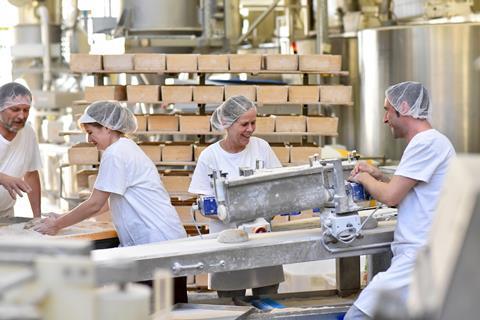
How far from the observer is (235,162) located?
5172 mm

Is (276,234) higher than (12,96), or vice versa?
(12,96)

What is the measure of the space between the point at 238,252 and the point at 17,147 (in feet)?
6.78

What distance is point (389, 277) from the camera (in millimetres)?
4156

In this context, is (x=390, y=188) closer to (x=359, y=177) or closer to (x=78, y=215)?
(x=359, y=177)

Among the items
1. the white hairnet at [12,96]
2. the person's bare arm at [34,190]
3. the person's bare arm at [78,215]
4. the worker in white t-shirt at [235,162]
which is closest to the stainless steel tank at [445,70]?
the worker in white t-shirt at [235,162]

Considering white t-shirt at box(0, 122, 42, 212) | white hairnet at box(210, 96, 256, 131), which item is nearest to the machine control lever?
white hairnet at box(210, 96, 256, 131)

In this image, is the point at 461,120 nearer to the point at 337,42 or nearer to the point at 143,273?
the point at 337,42

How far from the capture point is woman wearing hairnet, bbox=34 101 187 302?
4.74m

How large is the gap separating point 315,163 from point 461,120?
459 cm

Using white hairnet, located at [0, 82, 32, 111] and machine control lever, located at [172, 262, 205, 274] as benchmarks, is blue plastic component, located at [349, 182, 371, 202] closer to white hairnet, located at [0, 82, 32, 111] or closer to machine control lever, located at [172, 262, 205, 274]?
machine control lever, located at [172, 262, 205, 274]

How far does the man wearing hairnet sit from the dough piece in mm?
535

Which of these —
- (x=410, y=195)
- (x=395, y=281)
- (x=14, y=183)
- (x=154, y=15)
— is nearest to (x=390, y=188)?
(x=410, y=195)

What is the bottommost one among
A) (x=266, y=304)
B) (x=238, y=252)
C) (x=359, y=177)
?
(x=266, y=304)

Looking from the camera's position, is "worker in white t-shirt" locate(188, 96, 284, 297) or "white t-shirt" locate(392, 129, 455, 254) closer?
"white t-shirt" locate(392, 129, 455, 254)
